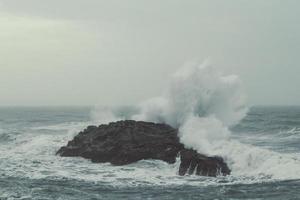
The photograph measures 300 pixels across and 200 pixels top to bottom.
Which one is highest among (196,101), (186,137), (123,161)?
(196,101)

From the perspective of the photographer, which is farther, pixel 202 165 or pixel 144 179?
pixel 202 165

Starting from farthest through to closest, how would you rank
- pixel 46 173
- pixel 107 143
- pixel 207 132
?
pixel 207 132 < pixel 107 143 < pixel 46 173

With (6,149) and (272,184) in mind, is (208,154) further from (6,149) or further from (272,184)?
(6,149)

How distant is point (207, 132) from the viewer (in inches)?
1307

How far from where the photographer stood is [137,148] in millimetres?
29078

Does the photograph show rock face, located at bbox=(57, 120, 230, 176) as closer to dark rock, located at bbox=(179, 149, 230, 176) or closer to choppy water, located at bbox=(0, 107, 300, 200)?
dark rock, located at bbox=(179, 149, 230, 176)

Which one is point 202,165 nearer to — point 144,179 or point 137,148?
point 144,179

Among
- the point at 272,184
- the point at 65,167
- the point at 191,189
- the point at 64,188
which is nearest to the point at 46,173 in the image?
the point at 65,167

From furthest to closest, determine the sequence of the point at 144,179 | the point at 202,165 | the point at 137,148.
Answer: the point at 137,148 → the point at 202,165 → the point at 144,179

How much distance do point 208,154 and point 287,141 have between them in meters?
15.2

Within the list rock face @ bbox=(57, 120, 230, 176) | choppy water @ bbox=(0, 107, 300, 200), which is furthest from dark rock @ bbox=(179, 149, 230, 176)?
choppy water @ bbox=(0, 107, 300, 200)

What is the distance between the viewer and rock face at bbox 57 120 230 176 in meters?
25.1

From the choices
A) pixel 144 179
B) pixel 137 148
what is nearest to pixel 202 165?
pixel 144 179

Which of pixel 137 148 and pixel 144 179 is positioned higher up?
pixel 137 148
